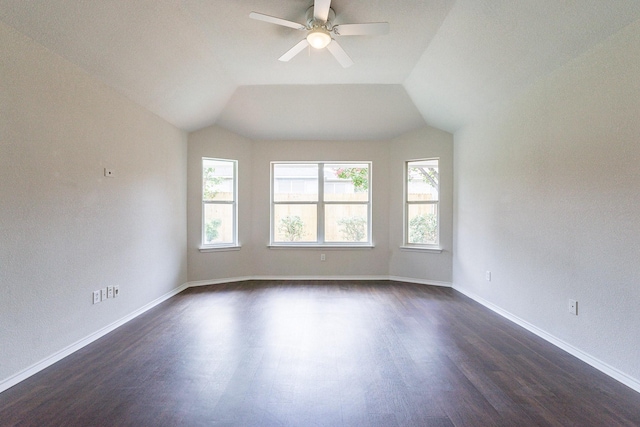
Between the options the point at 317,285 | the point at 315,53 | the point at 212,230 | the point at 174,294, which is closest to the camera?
the point at 315,53

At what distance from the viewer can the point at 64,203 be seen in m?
2.60

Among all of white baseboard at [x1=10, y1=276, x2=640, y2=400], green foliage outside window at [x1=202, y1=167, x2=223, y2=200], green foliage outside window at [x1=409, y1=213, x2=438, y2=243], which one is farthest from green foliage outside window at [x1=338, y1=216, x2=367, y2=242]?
green foliage outside window at [x1=202, y1=167, x2=223, y2=200]

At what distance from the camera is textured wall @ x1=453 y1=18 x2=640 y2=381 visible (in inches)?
86.6

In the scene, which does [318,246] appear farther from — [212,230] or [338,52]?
[338,52]

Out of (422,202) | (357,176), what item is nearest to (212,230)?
(357,176)

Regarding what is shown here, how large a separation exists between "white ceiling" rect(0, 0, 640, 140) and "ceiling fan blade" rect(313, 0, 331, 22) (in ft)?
1.01

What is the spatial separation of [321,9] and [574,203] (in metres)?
2.68

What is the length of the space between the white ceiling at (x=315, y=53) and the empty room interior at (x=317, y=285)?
0.07ft

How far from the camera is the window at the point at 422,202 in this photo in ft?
17.0

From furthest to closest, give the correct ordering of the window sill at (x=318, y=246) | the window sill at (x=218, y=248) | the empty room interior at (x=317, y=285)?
1. the window sill at (x=318, y=246)
2. the window sill at (x=218, y=248)
3. the empty room interior at (x=317, y=285)

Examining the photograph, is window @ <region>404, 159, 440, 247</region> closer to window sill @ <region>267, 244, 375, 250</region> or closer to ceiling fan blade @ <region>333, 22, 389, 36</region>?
window sill @ <region>267, 244, 375, 250</region>

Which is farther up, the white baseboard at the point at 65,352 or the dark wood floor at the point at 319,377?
the white baseboard at the point at 65,352

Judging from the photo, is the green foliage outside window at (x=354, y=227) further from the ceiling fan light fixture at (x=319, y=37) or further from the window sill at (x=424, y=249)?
the ceiling fan light fixture at (x=319, y=37)

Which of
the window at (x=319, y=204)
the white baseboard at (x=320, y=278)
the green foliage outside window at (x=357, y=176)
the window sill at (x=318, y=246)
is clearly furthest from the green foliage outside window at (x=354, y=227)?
the white baseboard at (x=320, y=278)
